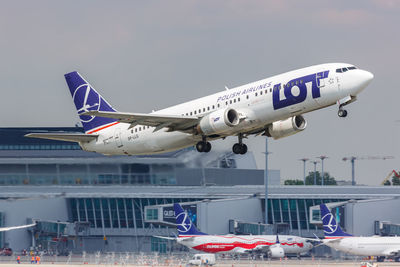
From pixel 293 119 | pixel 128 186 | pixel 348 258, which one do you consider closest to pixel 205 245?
pixel 348 258

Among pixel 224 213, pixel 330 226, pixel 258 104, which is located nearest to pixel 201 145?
pixel 258 104

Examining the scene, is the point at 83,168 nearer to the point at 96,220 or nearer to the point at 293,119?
the point at 96,220

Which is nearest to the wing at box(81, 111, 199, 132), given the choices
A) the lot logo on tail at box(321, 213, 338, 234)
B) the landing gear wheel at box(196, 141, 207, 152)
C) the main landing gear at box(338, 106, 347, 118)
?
the landing gear wheel at box(196, 141, 207, 152)

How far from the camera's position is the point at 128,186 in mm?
122562

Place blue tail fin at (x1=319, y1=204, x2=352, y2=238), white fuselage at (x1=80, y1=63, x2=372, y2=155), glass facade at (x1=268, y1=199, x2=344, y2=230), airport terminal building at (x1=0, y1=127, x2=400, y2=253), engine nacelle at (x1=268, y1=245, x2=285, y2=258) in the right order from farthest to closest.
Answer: glass facade at (x1=268, y1=199, x2=344, y2=230)
airport terminal building at (x1=0, y1=127, x2=400, y2=253)
engine nacelle at (x1=268, y1=245, x2=285, y2=258)
blue tail fin at (x1=319, y1=204, x2=352, y2=238)
white fuselage at (x1=80, y1=63, x2=372, y2=155)

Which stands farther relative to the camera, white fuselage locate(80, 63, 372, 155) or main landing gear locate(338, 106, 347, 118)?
main landing gear locate(338, 106, 347, 118)

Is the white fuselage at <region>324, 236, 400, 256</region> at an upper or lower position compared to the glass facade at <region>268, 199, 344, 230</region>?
lower

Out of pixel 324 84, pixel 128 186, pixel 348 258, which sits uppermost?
pixel 324 84

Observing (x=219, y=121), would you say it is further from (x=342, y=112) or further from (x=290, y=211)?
(x=290, y=211)

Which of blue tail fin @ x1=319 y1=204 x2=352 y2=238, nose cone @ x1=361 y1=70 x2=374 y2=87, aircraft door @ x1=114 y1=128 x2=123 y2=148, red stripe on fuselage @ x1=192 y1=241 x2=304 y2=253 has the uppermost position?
nose cone @ x1=361 y1=70 x2=374 y2=87

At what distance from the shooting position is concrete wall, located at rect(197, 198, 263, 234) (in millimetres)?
115188

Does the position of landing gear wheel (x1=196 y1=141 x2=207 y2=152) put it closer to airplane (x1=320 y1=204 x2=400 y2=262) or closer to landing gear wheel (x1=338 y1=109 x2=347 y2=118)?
landing gear wheel (x1=338 y1=109 x2=347 y2=118)

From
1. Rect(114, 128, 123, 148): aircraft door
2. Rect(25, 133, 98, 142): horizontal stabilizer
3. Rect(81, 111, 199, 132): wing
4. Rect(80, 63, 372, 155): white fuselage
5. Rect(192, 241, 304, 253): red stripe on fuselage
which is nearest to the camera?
Rect(80, 63, 372, 155): white fuselage

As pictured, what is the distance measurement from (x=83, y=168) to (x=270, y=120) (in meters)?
60.7
